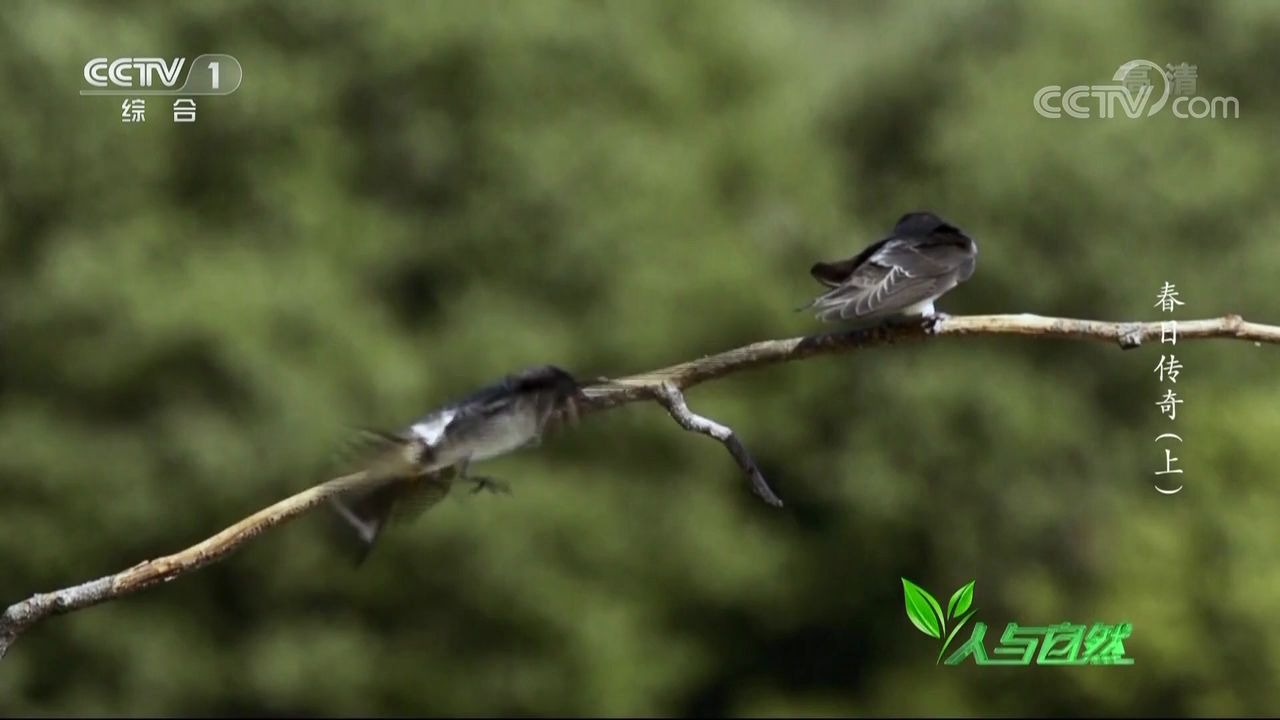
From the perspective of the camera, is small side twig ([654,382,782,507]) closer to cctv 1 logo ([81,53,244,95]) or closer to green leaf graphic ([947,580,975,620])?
green leaf graphic ([947,580,975,620])

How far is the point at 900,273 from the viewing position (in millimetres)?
2293

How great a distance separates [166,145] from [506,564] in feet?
9.51

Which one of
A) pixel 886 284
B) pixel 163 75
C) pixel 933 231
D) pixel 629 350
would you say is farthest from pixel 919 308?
pixel 629 350

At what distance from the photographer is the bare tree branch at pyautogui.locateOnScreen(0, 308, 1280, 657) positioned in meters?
1.45

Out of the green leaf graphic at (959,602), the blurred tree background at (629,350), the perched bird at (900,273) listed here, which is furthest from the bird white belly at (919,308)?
the blurred tree background at (629,350)

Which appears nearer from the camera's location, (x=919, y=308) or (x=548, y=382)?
(x=548, y=382)

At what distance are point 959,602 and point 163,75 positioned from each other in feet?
15.7

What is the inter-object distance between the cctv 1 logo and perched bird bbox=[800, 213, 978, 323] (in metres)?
4.65

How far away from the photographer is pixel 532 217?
941cm

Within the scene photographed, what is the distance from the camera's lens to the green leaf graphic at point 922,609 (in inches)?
107

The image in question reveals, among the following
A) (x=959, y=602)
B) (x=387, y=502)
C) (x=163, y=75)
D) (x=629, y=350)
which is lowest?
(x=387, y=502)

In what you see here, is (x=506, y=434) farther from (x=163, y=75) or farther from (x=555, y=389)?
(x=163, y=75)

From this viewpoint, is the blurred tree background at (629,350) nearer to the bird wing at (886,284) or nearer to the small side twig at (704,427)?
the bird wing at (886,284)

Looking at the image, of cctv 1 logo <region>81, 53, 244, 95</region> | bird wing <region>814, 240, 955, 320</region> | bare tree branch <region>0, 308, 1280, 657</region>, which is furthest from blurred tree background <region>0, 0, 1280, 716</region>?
bare tree branch <region>0, 308, 1280, 657</region>
